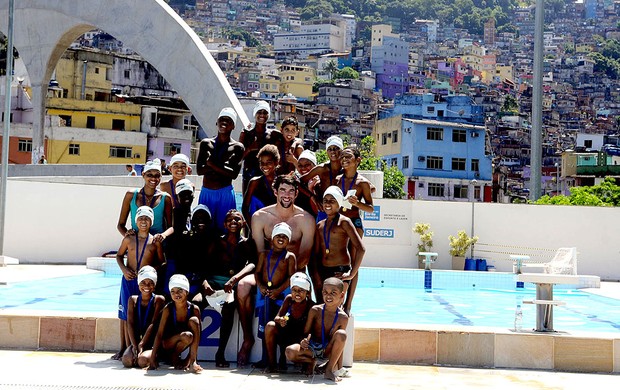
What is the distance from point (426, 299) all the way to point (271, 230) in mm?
8908

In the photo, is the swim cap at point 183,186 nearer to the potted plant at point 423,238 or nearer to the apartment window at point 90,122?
the potted plant at point 423,238

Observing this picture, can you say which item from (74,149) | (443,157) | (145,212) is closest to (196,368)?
(145,212)

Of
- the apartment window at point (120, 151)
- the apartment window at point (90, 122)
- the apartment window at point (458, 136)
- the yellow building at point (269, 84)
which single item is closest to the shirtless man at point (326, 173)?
the apartment window at point (120, 151)

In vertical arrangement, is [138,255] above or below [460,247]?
above

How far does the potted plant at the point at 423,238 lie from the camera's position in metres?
20.2

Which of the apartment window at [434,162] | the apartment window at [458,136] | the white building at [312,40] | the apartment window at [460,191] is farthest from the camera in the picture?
the white building at [312,40]

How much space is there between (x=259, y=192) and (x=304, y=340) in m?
1.90

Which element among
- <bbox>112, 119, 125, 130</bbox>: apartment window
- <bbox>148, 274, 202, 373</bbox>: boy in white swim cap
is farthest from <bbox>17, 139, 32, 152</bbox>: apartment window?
<bbox>148, 274, 202, 373</bbox>: boy in white swim cap

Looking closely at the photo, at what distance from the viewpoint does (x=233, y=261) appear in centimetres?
742

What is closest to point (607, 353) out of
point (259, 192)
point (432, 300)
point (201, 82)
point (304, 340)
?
point (304, 340)

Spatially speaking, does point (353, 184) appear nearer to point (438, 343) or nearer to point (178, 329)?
point (438, 343)

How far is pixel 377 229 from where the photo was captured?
20406 mm

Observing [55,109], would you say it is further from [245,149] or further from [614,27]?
[614,27]

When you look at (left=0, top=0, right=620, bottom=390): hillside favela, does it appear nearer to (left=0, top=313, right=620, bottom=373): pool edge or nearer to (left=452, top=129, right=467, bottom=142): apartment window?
(left=0, top=313, right=620, bottom=373): pool edge
